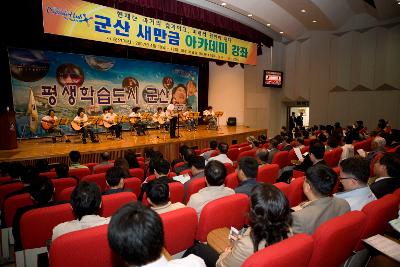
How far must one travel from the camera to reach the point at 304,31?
37.0ft

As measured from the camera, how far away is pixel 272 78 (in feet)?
39.0

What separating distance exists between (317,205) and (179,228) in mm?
995

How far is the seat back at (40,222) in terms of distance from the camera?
2065 mm

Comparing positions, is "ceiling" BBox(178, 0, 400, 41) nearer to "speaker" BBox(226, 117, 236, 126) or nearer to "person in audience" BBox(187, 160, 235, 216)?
"speaker" BBox(226, 117, 236, 126)

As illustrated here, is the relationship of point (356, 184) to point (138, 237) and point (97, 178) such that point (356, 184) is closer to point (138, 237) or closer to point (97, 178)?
point (138, 237)

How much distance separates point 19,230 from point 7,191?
1356 mm

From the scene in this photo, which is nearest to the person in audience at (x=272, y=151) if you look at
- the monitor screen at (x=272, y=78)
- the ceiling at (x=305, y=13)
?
the ceiling at (x=305, y=13)

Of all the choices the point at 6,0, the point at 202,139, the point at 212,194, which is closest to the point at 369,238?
the point at 212,194

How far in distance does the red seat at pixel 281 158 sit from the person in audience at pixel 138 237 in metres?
3.73

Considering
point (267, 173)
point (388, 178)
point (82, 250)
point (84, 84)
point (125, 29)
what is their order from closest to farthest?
point (82, 250) < point (388, 178) < point (267, 173) < point (125, 29) < point (84, 84)

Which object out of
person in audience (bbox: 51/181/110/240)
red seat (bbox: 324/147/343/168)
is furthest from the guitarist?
person in audience (bbox: 51/181/110/240)

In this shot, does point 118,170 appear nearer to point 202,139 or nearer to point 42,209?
point 42,209

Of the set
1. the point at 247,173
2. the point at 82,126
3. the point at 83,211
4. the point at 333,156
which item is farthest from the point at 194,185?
the point at 82,126

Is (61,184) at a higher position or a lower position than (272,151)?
lower
